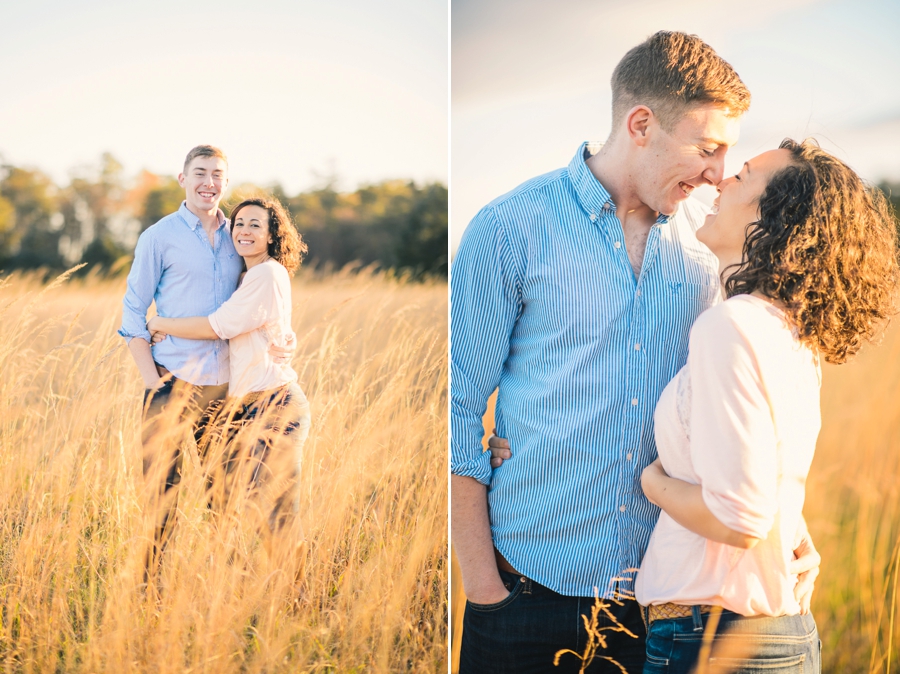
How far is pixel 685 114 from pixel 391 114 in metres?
1.08

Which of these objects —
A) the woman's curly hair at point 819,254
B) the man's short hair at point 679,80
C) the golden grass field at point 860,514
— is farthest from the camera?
the golden grass field at point 860,514

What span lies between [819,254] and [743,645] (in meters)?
0.70

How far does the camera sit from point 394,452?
7.54ft

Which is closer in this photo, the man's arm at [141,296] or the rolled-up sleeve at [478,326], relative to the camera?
the rolled-up sleeve at [478,326]

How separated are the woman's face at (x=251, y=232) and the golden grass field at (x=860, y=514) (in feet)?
6.10

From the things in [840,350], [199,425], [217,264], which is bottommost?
[199,425]

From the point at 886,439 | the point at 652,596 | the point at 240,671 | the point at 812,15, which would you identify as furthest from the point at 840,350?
the point at 240,671

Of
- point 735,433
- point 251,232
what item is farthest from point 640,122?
point 251,232

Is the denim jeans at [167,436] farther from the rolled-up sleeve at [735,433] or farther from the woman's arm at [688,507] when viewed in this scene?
the rolled-up sleeve at [735,433]

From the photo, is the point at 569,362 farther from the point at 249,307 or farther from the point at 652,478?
the point at 249,307

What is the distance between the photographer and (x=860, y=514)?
2186 mm

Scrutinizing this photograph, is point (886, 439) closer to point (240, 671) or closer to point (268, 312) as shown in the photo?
point (268, 312)

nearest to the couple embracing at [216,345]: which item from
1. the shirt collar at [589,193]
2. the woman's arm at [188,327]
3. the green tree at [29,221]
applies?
the woman's arm at [188,327]

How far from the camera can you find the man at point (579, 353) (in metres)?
1.48
